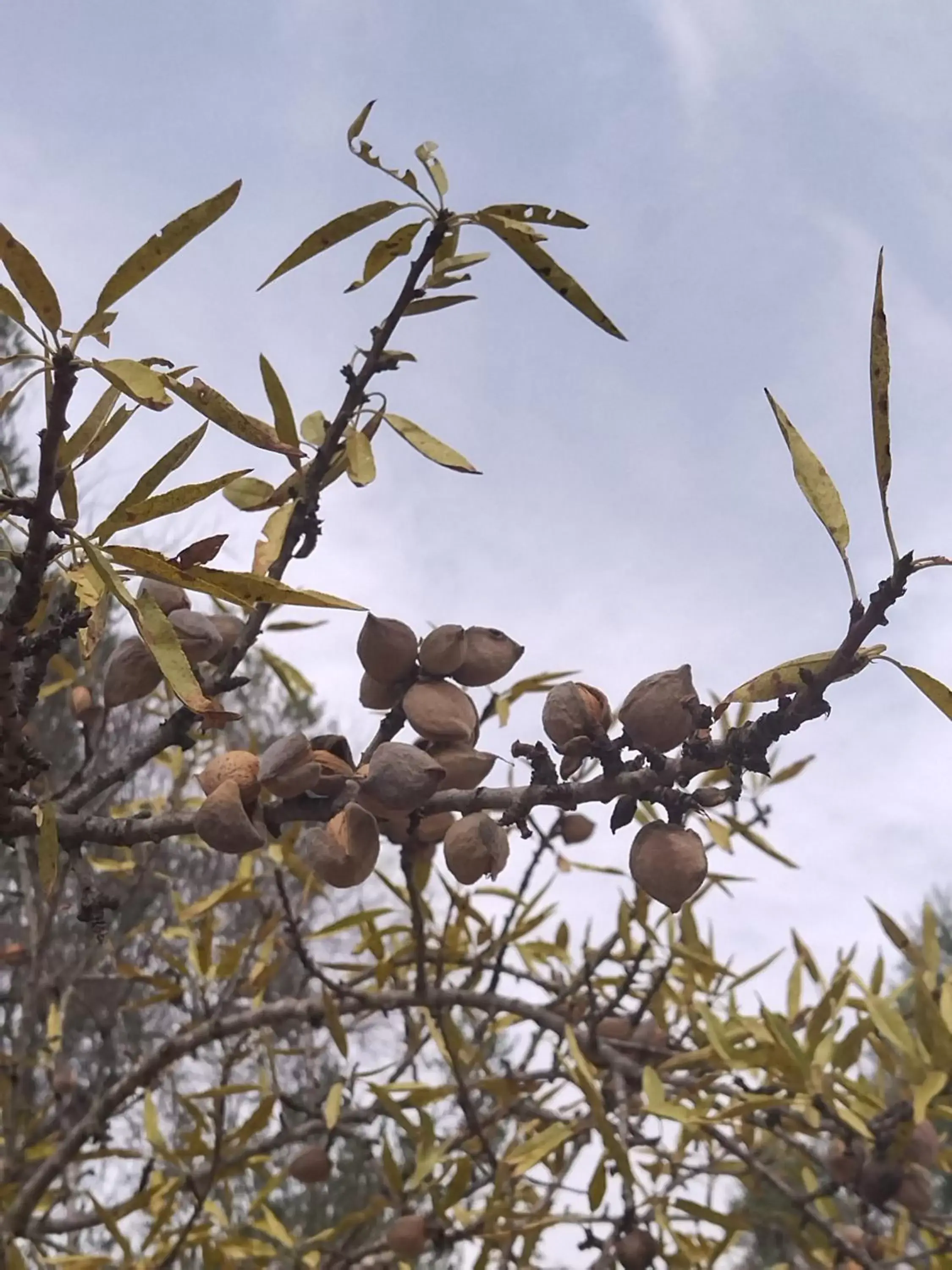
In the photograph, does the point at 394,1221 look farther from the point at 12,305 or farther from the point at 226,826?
the point at 12,305

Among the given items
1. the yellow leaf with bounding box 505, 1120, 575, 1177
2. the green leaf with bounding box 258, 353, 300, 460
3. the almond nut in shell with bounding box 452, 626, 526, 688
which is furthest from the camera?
the yellow leaf with bounding box 505, 1120, 575, 1177

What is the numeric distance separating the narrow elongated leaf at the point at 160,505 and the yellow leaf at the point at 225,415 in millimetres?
37

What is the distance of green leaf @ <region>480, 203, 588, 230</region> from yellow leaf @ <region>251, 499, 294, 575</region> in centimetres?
34

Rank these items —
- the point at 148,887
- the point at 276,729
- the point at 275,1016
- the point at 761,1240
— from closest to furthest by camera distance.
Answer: the point at 275,1016 → the point at 761,1240 → the point at 148,887 → the point at 276,729

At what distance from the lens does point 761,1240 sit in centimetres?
227

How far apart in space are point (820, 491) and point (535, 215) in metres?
0.36

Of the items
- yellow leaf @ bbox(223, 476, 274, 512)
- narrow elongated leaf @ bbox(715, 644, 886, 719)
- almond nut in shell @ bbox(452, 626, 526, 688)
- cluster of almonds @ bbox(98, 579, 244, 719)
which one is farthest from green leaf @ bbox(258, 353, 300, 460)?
narrow elongated leaf @ bbox(715, 644, 886, 719)

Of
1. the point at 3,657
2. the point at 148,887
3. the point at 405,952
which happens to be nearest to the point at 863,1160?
the point at 405,952

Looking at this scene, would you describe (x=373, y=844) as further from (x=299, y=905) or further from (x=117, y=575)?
(x=299, y=905)

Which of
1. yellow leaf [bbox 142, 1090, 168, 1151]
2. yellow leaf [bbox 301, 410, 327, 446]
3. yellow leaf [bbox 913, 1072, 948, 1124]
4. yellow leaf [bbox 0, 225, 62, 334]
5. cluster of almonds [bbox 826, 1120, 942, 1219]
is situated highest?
yellow leaf [bbox 301, 410, 327, 446]

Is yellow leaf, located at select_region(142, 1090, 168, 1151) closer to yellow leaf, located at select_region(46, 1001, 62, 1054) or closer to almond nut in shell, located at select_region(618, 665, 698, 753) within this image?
yellow leaf, located at select_region(46, 1001, 62, 1054)

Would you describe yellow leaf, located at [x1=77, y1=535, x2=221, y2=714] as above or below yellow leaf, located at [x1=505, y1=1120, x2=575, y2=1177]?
above

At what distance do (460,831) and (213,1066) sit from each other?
4462 millimetres

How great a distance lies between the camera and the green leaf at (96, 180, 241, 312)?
568 millimetres
